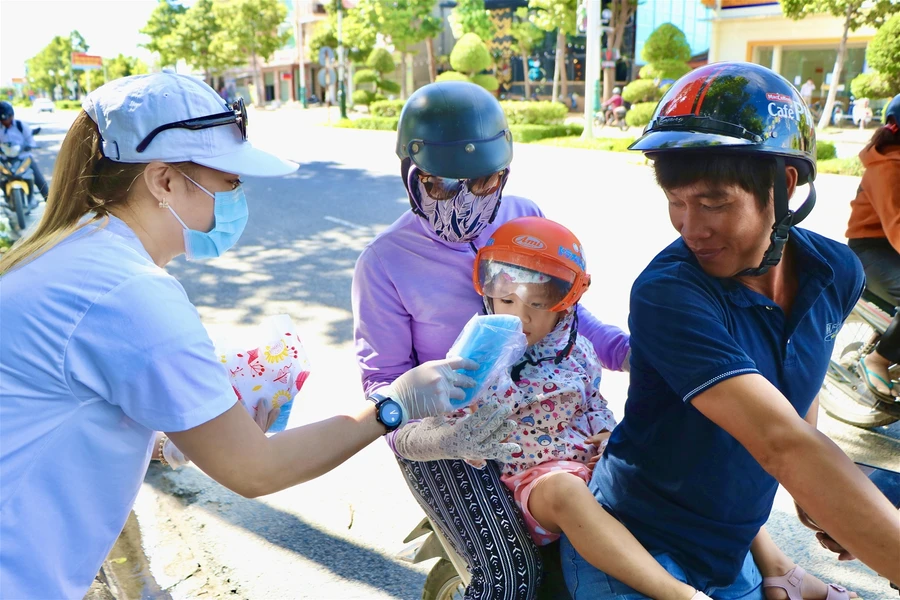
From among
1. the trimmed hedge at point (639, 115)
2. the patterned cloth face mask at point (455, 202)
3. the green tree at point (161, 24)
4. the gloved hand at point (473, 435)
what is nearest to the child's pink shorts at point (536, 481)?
the gloved hand at point (473, 435)

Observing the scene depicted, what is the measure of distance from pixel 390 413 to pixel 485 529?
43cm

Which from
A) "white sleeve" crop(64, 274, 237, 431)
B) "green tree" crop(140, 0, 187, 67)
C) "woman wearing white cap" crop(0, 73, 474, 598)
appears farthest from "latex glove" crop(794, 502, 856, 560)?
"green tree" crop(140, 0, 187, 67)

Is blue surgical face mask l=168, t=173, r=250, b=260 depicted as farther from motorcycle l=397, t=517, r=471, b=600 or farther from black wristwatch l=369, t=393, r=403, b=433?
motorcycle l=397, t=517, r=471, b=600

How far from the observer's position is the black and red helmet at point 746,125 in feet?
4.97

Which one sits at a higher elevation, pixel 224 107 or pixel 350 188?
pixel 224 107

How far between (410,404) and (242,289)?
5798mm

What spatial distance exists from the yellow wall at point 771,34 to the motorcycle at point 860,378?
24413mm

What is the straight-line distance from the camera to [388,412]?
1861 mm

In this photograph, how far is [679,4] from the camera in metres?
37.3

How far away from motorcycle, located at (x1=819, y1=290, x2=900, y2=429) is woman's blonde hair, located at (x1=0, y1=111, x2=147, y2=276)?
11.7 feet

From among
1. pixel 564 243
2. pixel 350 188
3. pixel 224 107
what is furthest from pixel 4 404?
pixel 350 188

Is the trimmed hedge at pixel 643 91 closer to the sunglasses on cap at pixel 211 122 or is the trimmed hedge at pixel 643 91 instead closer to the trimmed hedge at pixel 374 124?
the trimmed hedge at pixel 374 124

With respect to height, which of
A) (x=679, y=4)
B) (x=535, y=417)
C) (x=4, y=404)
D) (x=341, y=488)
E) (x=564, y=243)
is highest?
(x=679, y=4)

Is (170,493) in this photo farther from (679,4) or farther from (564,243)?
(679,4)
